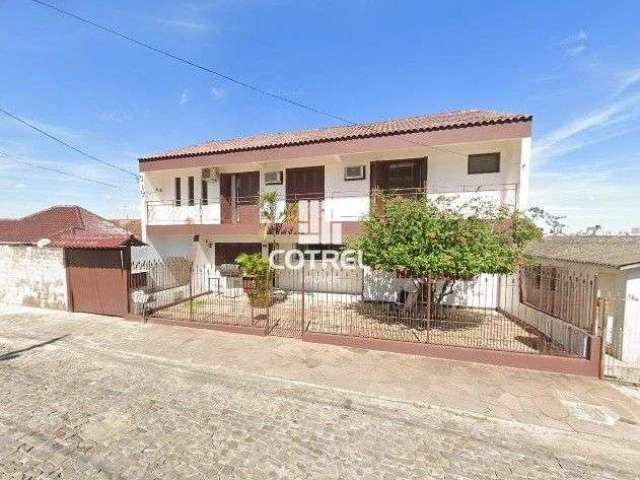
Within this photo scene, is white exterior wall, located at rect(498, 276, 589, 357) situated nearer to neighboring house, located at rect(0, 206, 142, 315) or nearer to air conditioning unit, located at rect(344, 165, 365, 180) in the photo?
air conditioning unit, located at rect(344, 165, 365, 180)

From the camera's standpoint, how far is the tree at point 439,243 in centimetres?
649

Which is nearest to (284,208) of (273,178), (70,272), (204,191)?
(273,178)

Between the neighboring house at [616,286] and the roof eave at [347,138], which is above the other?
the roof eave at [347,138]

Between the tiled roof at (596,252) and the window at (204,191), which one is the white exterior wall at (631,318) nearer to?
the tiled roof at (596,252)

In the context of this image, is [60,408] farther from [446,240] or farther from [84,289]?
[446,240]

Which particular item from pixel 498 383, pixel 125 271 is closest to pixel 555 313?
pixel 498 383

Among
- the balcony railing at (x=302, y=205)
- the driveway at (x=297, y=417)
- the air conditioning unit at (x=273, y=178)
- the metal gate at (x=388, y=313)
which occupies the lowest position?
the driveway at (x=297, y=417)

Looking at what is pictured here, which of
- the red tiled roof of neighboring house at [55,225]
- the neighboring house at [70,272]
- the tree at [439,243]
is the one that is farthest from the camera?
the red tiled roof of neighboring house at [55,225]

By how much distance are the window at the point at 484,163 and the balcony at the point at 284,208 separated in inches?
22.0

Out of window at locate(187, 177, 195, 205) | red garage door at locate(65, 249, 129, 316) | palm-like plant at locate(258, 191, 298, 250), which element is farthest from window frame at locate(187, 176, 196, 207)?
red garage door at locate(65, 249, 129, 316)

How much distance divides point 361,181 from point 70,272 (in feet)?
33.6

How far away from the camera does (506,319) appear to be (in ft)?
29.2

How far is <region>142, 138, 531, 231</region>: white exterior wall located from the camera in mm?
9438

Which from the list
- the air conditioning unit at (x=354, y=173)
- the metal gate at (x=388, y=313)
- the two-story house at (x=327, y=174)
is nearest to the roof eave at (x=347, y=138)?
the two-story house at (x=327, y=174)
